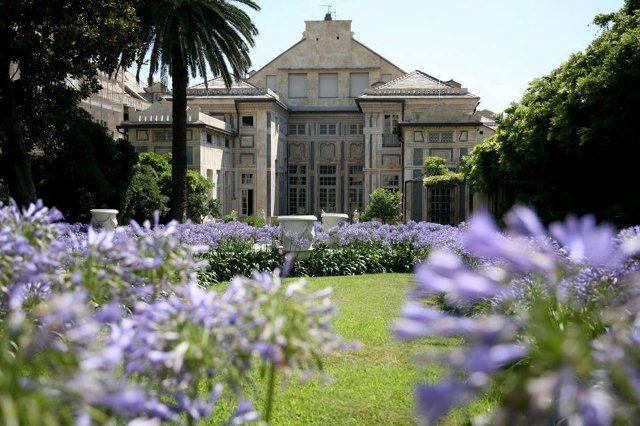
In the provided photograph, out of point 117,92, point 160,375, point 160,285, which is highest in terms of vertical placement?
point 117,92

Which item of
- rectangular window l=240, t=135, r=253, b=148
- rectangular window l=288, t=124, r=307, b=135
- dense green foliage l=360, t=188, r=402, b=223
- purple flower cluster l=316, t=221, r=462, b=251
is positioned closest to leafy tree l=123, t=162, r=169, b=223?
dense green foliage l=360, t=188, r=402, b=223

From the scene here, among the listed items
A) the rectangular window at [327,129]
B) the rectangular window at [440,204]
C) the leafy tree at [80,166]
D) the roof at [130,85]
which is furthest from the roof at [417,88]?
the leafy tree at [80,166]

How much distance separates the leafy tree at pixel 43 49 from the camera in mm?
14695

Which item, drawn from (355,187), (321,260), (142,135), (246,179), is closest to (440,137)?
(355,187)

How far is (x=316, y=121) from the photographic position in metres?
49.4

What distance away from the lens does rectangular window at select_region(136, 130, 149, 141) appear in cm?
3712

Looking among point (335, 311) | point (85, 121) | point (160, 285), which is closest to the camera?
point (335, 311)

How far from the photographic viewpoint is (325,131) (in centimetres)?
4909

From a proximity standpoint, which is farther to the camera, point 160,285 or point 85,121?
point 85,121

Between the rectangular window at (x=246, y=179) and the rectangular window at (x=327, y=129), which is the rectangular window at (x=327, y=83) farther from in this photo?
the rectangular window at (x=246, y=179)

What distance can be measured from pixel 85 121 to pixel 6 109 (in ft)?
23.0

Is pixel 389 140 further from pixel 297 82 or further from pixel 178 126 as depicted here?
pixel 178 126

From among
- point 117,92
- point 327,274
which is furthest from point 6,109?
point 117,92

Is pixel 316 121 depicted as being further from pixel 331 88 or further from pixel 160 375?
pixel 160 375
